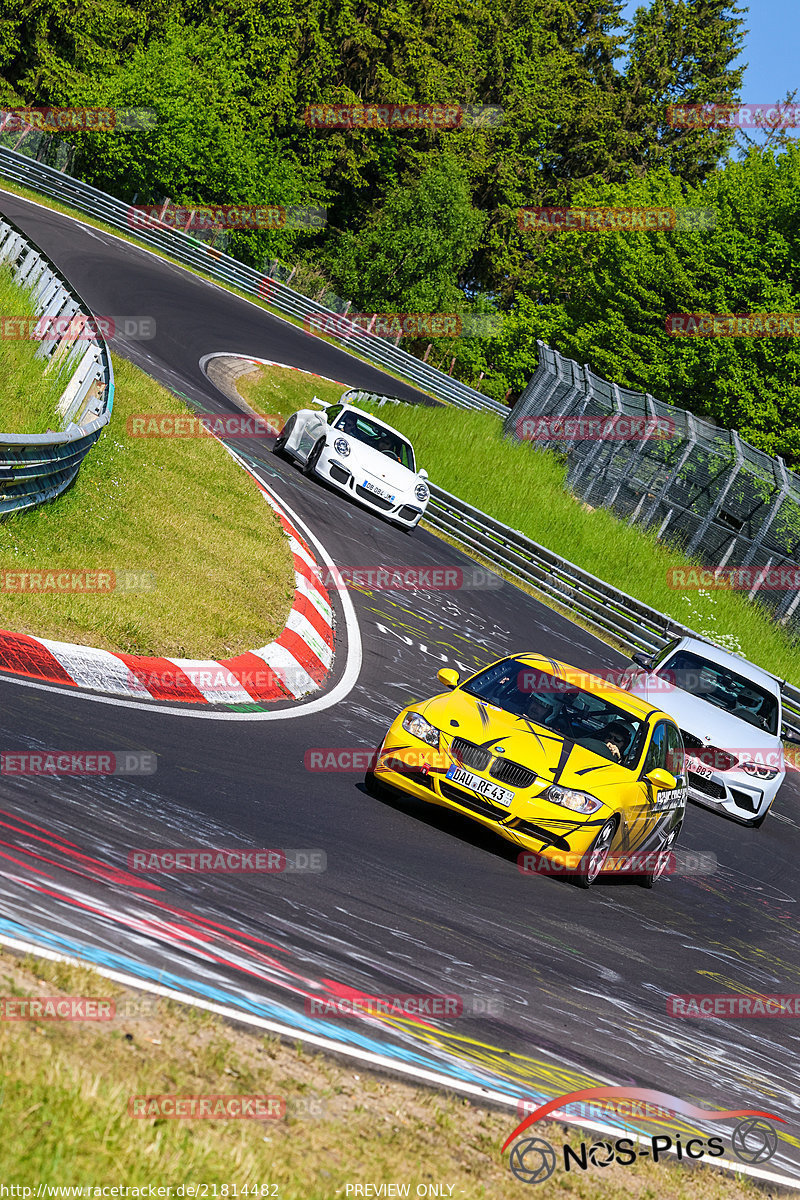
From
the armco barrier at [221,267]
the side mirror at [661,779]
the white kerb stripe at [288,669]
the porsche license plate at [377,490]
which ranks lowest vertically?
the white kerb stripe at [288,669]

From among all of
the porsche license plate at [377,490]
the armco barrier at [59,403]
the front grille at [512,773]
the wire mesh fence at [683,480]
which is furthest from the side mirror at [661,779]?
the wire mesh fence at [683,480]

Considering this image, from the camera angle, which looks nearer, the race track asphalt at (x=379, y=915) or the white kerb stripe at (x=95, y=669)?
the race track asphalt at (x=379, y=915)

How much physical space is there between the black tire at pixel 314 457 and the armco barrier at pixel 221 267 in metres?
21.5

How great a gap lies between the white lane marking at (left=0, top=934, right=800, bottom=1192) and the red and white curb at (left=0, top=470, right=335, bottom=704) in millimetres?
4155

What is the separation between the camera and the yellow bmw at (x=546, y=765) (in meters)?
9.11

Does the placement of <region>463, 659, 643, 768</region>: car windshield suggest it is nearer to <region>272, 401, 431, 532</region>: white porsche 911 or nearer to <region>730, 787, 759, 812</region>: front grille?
<region>730, 787, 759, 812</region>: front grille

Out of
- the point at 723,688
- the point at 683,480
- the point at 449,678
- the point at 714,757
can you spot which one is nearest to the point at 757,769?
the point at 714,757

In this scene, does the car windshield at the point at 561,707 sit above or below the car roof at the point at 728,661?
below

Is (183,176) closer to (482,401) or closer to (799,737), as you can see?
(482,401)

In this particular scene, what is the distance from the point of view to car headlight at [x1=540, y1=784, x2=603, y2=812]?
9.08 meters

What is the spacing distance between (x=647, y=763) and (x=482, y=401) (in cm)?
3977

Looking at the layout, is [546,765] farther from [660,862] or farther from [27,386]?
[27,386]

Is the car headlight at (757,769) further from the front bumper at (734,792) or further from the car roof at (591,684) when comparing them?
the car roof at (591,684)

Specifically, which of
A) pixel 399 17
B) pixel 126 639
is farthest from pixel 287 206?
pixel 126 639
